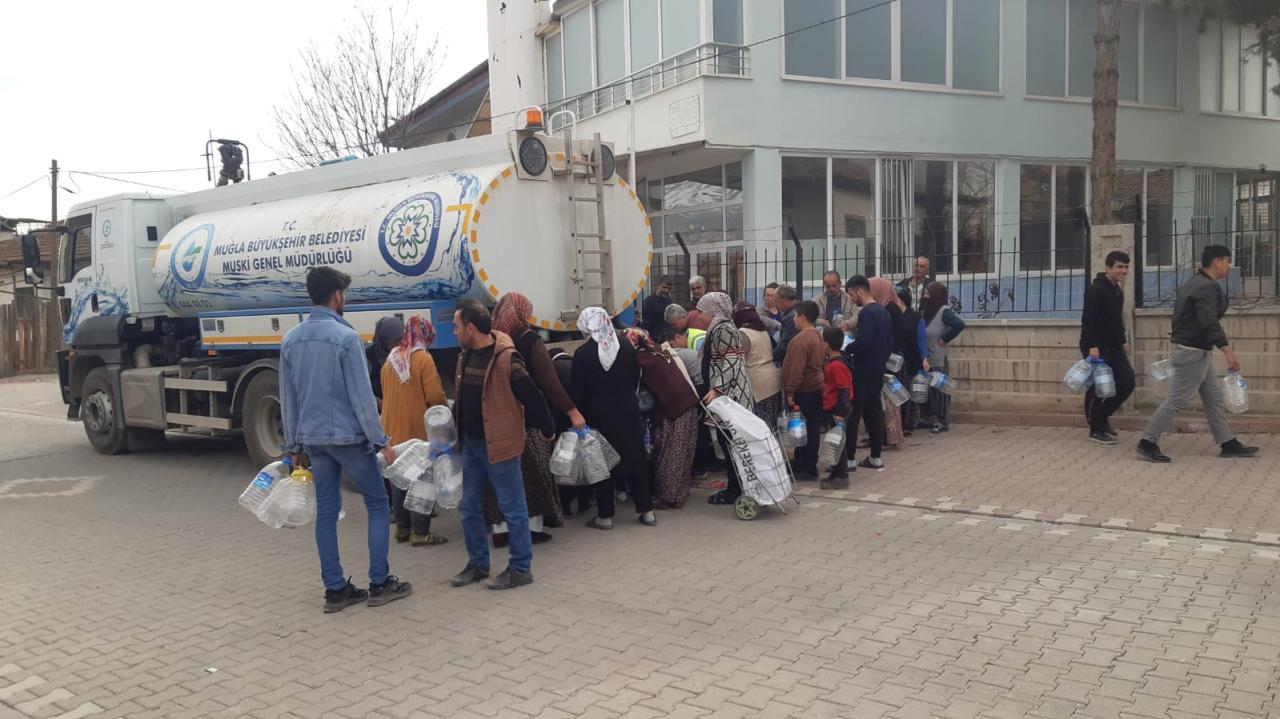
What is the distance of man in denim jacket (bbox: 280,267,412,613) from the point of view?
508 cm

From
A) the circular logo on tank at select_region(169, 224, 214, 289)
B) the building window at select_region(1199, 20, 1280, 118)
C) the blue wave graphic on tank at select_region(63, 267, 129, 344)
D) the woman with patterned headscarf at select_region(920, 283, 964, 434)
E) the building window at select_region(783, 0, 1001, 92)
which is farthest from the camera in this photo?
Answer: the building window at select_region(1199, 20, 1280, 118)

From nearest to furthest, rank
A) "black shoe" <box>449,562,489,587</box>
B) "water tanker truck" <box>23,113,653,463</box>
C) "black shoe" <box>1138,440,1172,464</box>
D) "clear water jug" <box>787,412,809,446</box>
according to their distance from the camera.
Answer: "black shoe" <box>449,562,489,587</box>, "clear water jug" <box>787,412,809,446</box>, "water tanker truck" <box>23,113,653,463</box>, "black shoe" <box>1138,440,1172,464</box>

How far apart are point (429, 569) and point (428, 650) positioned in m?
1.47

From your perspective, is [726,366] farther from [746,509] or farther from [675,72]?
[675,72]

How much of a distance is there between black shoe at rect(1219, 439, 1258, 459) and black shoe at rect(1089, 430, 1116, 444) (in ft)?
3.29

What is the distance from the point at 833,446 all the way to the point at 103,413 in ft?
29.8

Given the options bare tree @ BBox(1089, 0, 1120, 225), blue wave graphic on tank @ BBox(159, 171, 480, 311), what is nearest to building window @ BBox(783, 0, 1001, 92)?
bare tree @ BBox(1089, 0, 1120, 225)

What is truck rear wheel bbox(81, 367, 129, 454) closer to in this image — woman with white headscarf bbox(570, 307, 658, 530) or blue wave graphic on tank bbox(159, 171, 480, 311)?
blue wave graphic on tank bbox(159, 171, 480, 311)

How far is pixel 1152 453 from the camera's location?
8.04 m

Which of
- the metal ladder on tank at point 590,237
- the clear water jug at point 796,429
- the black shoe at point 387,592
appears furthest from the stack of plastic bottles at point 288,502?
the clear water jug at point 796,429

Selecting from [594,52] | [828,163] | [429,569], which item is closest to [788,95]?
[828,163]

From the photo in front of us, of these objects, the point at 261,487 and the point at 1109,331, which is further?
the point at 1109,331

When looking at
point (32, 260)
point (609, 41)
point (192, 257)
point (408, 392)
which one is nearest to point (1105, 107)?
point (609, 41)

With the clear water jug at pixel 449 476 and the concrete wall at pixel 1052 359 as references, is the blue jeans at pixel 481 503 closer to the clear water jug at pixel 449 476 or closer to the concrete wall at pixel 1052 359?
the clear water jug at pixel 449 476
